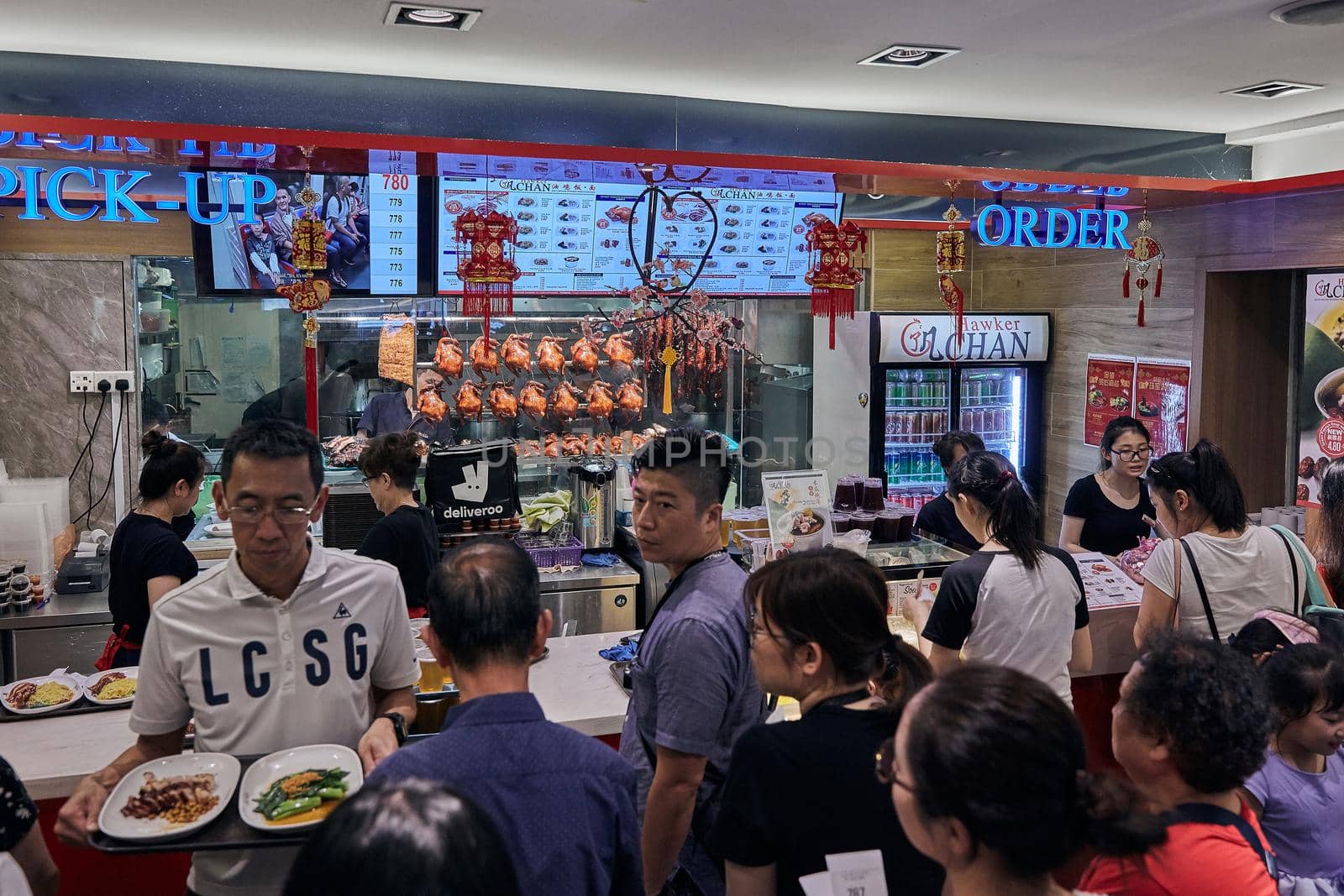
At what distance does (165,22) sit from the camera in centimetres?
433

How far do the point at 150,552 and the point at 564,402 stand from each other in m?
2.92

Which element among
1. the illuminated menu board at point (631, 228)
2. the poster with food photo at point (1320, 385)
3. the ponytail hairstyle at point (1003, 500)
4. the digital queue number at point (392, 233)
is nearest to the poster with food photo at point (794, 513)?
the ponytail hairstyle at point (1003, 500)

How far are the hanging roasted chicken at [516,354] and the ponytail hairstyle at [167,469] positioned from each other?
7.71 feet

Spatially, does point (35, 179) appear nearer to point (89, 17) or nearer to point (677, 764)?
point (89, 17)

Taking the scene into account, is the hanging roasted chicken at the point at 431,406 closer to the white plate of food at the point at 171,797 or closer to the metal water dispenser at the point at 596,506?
the metal water dispenser at the point at 596,506

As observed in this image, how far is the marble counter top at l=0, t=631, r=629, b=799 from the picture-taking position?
2.98 m

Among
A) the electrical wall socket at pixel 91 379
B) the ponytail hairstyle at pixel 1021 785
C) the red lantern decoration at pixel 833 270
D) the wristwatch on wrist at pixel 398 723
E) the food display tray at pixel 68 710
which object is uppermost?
the red lantern decoration at pixel 833 270

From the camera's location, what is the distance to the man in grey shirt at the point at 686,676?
227 centimetres

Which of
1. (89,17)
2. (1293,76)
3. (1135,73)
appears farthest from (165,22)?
(1293,76)

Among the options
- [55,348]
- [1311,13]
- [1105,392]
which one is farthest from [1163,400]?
[55,348]

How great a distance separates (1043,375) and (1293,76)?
3.29 metres

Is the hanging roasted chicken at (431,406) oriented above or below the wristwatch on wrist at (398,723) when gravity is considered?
above

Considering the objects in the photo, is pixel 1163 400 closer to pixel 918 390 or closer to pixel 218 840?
pixel 918 390

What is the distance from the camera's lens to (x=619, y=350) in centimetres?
636
